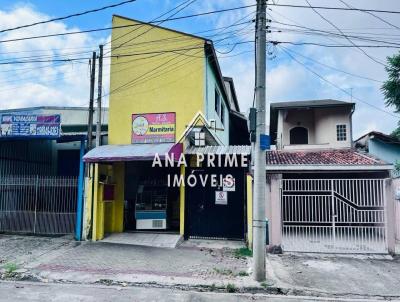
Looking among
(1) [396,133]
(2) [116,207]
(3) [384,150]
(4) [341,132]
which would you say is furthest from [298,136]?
(2) [116,207]

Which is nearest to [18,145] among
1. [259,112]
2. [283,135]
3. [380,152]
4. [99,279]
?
[99,279]

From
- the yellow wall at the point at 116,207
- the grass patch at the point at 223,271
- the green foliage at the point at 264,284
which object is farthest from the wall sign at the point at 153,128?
the green foliage at the point at 264,284

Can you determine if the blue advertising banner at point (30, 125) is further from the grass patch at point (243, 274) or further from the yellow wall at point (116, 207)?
the grass patch at point (243, 274)

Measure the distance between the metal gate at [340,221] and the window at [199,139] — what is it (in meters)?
3.40

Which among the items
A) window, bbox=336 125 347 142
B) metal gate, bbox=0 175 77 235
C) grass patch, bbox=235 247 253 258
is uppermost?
window, bbox=336 125 347 142

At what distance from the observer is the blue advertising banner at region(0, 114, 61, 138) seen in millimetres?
11750

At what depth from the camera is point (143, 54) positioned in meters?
13.0

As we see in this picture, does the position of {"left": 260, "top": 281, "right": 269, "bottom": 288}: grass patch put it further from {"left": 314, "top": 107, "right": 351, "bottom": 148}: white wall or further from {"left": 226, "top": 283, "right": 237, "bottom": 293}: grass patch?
{"left": 314, "top": 107, "right": 351, "bottom": 148}: white wall

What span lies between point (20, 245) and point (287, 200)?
30.0 feet

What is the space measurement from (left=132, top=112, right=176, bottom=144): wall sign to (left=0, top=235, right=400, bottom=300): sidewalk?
3869 mm

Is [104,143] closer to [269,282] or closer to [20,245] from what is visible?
[20,245]

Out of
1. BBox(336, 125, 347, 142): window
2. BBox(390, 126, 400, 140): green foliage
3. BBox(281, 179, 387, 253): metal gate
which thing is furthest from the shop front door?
BBox(390, 126, 400, 140): green foliage

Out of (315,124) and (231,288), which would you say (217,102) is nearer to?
(315,124)

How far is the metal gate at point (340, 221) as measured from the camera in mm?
10406
